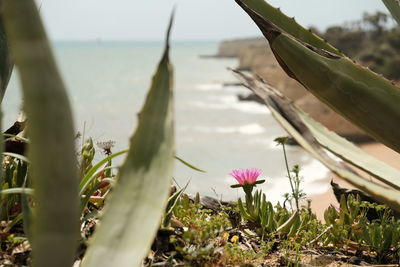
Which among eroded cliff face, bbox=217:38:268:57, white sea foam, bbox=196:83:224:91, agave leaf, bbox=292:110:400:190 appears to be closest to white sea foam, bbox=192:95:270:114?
white sea foam, bbox=196:83:224:91

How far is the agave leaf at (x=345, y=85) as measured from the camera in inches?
61.9

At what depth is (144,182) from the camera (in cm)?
109

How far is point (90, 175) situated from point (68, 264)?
78 centimetres

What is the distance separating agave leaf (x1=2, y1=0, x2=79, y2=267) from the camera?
80 cm

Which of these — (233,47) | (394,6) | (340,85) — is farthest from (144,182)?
(233,47)

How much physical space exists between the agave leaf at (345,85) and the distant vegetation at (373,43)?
1261 cm

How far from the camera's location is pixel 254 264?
1.65 meters

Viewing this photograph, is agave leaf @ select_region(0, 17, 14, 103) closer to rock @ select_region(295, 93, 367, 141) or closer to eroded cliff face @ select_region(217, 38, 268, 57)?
rock @ select_region(295, 93, 367, 141)

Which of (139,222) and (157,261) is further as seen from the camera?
(157,261)

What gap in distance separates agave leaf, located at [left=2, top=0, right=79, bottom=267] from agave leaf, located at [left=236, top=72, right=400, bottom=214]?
637mm

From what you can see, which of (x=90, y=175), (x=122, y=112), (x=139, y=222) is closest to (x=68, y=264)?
(x=139, y=222)

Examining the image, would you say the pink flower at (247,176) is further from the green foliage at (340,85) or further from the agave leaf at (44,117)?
the agave leaf at (44,117)

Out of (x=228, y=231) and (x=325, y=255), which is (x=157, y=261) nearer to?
(x=228, y=231)

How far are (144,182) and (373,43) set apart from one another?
2841 centimetres
